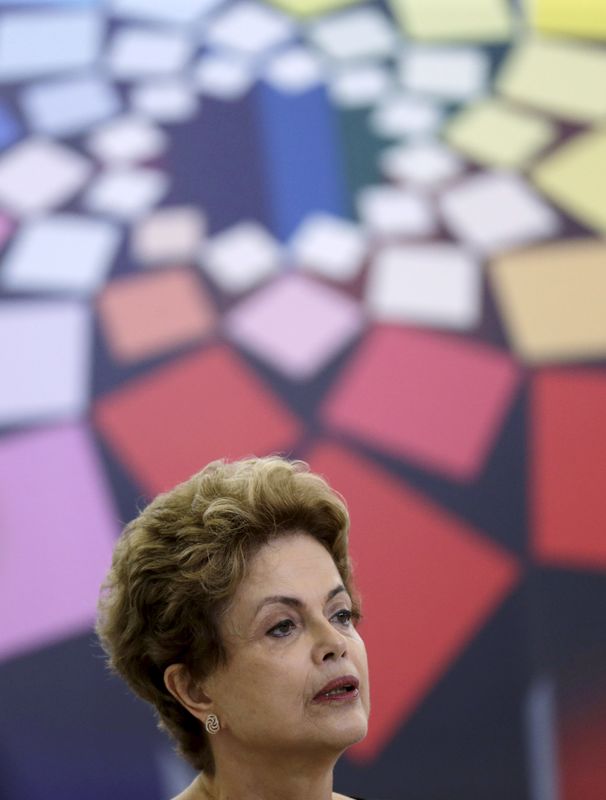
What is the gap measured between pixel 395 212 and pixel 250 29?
1256 millimetres

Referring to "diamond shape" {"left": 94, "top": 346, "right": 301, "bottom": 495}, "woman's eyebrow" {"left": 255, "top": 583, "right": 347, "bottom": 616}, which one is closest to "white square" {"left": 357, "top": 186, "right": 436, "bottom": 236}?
"diamond shape" {"left": 94, "top": 346, "right": 301, "bottom": 495}

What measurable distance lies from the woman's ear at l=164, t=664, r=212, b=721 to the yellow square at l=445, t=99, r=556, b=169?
2683 millimetres

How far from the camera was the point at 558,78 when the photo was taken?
4012mm

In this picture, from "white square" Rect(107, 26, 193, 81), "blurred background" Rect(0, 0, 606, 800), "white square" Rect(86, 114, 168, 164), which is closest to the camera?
"blurred background" Rect(0, 0, 606, 800)

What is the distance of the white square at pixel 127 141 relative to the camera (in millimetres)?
3736

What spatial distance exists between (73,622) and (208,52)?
8.37 feet

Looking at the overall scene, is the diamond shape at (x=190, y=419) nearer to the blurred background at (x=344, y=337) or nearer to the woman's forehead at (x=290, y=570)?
the blurred background at (x=344, y=337)

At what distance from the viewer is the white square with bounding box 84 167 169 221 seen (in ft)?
11.5

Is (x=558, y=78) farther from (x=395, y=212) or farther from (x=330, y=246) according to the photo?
(x=330, y=246)

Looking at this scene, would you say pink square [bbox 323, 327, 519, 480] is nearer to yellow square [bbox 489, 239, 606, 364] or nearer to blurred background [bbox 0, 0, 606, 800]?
blurred background [bbox 0, 0, 606, 800]

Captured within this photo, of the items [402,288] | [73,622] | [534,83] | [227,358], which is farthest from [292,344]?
[534,83]

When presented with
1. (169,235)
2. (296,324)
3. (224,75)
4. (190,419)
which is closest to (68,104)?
(224,75)

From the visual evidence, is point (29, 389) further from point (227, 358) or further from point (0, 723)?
point (0, 723)

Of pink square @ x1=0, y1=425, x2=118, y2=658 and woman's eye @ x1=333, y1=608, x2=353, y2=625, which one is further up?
woman's eye @ x1=333, y1=608, x2=353, y2=625
